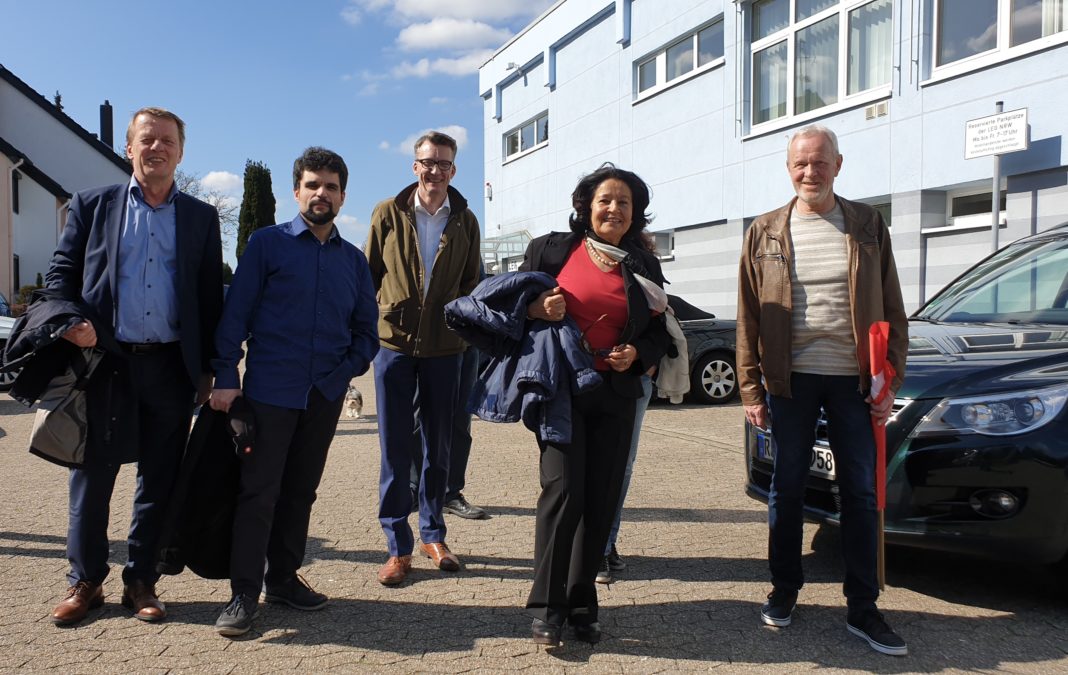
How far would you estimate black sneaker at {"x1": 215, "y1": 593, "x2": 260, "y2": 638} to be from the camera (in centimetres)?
346

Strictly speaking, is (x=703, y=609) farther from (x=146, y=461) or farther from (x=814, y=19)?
(x=814, y=19)

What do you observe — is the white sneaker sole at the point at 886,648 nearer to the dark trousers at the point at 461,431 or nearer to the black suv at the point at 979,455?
the black suv at the point at 979,455

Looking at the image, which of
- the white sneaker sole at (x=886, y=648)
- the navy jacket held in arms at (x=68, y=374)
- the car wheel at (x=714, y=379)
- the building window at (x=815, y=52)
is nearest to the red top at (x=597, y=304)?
the white sneaker sole at (x=886, y=648)

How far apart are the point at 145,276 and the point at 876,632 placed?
332cm

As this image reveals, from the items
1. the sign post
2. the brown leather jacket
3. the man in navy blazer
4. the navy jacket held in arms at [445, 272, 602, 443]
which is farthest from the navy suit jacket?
the sign post

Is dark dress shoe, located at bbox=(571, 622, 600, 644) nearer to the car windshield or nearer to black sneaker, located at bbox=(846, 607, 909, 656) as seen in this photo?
black sneaker, located at bbox=(846, 607, 909, 656)

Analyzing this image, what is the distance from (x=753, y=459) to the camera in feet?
14.9

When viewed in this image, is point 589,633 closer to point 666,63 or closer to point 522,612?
point 522,612

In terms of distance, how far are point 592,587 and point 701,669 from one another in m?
0.53

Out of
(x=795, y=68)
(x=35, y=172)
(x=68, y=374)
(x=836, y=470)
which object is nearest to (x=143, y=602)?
(x=68, y=374)

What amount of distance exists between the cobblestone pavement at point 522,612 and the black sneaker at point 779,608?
1.9 inches

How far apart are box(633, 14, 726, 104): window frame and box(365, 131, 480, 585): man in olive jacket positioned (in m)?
12.6

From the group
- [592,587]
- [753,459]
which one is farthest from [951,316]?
[592,587]

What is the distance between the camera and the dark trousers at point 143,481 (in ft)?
12.0
